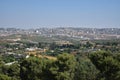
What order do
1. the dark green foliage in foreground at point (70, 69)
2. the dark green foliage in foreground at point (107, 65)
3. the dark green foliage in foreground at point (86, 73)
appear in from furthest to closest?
the dark green foliage in foreground at point (86, 73) → the dark green foliage in foreground at point (70, 69) → the dark green foliage in foreground at point (107, 65)

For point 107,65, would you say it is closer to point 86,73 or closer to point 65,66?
point 86,73

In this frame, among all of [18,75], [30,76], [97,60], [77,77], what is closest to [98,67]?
[97,60]

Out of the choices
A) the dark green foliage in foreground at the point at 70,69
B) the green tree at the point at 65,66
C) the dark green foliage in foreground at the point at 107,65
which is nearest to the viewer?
the dark green foliage in foreground at the point at 107,65

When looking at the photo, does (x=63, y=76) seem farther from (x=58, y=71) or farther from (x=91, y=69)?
(x=91, y=69)

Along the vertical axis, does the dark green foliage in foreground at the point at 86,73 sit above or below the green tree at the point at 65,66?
below

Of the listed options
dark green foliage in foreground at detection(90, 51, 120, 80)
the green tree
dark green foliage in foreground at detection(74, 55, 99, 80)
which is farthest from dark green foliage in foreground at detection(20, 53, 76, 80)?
dark green foliage in foreground at detection(90, 51, 120, 80)

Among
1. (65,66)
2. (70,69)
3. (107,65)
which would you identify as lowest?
(70,69)

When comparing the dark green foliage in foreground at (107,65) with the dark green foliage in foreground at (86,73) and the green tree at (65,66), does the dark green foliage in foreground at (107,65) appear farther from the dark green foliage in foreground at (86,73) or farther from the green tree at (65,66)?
the green tree at (65,66)

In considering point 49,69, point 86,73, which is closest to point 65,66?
point 49,69

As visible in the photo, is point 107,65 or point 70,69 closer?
point 107,65

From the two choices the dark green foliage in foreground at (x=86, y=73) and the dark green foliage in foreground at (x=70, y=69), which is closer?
the dark green foliage in foreground at (x=70, y=69)

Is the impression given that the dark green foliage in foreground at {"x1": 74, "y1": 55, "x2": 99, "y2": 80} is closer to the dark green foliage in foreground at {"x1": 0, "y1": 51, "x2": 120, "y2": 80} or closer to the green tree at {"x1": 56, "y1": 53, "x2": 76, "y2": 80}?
the dark green foliage in foreground at {"x1": 0, "y1": 51, "x2": 120, "y2": 80}

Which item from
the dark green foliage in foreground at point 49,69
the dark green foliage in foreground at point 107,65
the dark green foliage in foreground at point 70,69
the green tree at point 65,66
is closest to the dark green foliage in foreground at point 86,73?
the dark green foliage in foreground at point 70,69
